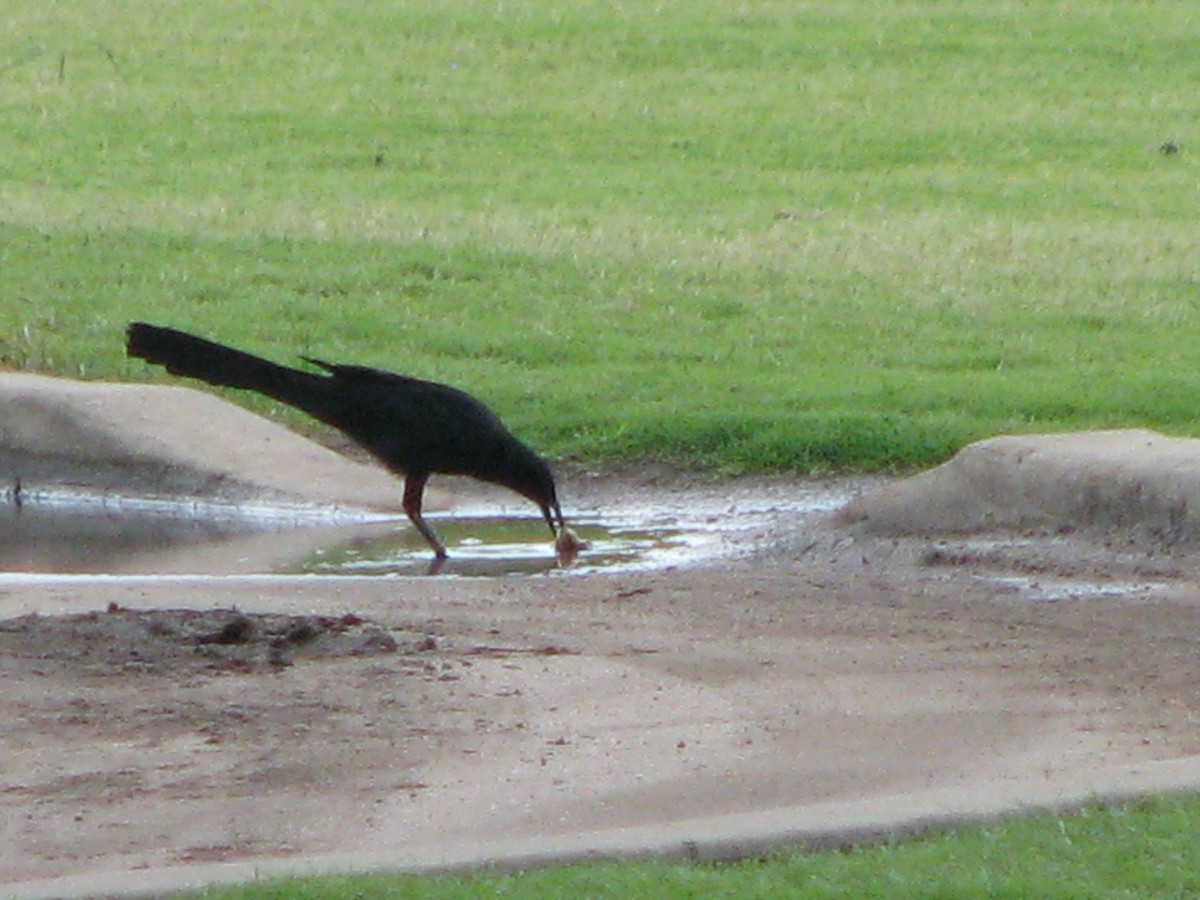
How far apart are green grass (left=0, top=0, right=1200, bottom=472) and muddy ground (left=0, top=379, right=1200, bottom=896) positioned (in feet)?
10.9

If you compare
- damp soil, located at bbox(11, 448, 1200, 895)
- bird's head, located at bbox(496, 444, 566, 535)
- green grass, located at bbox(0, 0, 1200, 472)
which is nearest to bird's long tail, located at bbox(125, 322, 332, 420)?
damp soil, located at bbox(11, 448, 1200, 895)

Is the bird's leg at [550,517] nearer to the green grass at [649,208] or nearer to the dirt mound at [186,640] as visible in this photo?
the green grass at [649,208]

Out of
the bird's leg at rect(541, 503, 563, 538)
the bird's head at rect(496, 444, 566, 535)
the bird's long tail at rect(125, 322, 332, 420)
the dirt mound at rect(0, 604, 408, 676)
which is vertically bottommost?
the bird's leg at rect(541, 503, 563, 538)

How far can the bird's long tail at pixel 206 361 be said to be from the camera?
9.27 m

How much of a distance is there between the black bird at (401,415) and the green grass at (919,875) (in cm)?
471

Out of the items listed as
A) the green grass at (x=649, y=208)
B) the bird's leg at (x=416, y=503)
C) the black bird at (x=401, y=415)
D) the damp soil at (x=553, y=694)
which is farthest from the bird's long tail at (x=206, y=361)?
the green grass at (x=649, y=208)

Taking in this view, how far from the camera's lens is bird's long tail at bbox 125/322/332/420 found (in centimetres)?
927

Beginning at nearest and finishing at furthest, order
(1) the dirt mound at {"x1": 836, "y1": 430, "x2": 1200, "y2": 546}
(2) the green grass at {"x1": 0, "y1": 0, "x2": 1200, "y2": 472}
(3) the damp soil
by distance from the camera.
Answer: (3) the damp soil < (1) the dirt mound at {"x1": 836, "y1": 430, "x2": 1200, "y2": 546} < (2) the green grass at {"x1": 0, "y1": 0, "x2": 1200, "y2": 472}

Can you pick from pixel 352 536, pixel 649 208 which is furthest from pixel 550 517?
pixel 649 208

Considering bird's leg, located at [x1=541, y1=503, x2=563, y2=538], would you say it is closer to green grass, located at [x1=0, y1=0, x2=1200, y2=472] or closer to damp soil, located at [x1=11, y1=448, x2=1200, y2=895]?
damp soil, located at [x1=11, y1=448, x2=1200, y2=895]

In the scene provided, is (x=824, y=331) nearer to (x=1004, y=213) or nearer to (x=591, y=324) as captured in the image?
(x=591, y=324)

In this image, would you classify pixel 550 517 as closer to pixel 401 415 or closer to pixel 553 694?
pixel 401 415

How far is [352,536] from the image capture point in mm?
10016

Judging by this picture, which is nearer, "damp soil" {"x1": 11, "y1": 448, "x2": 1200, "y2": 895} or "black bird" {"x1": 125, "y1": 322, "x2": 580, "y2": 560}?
"damp soil" {"x1": 11, "y1": 448, "x2": 1200, "y2": 895}
